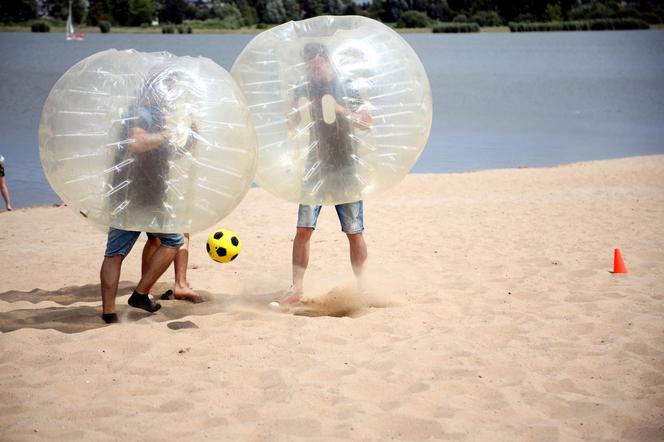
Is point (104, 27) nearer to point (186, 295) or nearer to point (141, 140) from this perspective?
point (186, 295)

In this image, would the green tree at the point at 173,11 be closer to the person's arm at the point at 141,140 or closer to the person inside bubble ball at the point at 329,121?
the person inside bubble ball at the point at 329,121

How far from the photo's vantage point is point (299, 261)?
20.7 feet

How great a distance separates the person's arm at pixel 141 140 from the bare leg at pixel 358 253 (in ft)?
5.79

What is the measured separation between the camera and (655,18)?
92.4m

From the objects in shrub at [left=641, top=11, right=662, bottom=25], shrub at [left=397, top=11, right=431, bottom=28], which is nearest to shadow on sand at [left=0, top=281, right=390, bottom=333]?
shrub at [left=397, top=11, right=431, bottom=28]

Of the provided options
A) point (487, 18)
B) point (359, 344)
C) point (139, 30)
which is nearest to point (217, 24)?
point (139, 30)

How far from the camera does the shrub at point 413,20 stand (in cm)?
8825

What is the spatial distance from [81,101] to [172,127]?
1.93 ft

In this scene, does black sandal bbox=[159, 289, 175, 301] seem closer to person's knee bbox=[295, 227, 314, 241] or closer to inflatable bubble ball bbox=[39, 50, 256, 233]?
Result: person's knee bbox=[295, 227, 314, 241]

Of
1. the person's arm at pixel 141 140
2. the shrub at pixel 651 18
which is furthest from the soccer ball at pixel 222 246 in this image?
the shrub at pixel 651 18

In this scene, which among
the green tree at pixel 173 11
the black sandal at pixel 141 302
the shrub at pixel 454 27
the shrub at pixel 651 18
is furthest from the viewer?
the shrub at pixel 651 18

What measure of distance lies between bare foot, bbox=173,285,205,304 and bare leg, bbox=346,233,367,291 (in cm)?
118

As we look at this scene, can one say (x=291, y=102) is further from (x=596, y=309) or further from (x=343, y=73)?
(x=596, y=309)

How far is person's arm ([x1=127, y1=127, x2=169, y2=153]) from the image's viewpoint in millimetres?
5016
